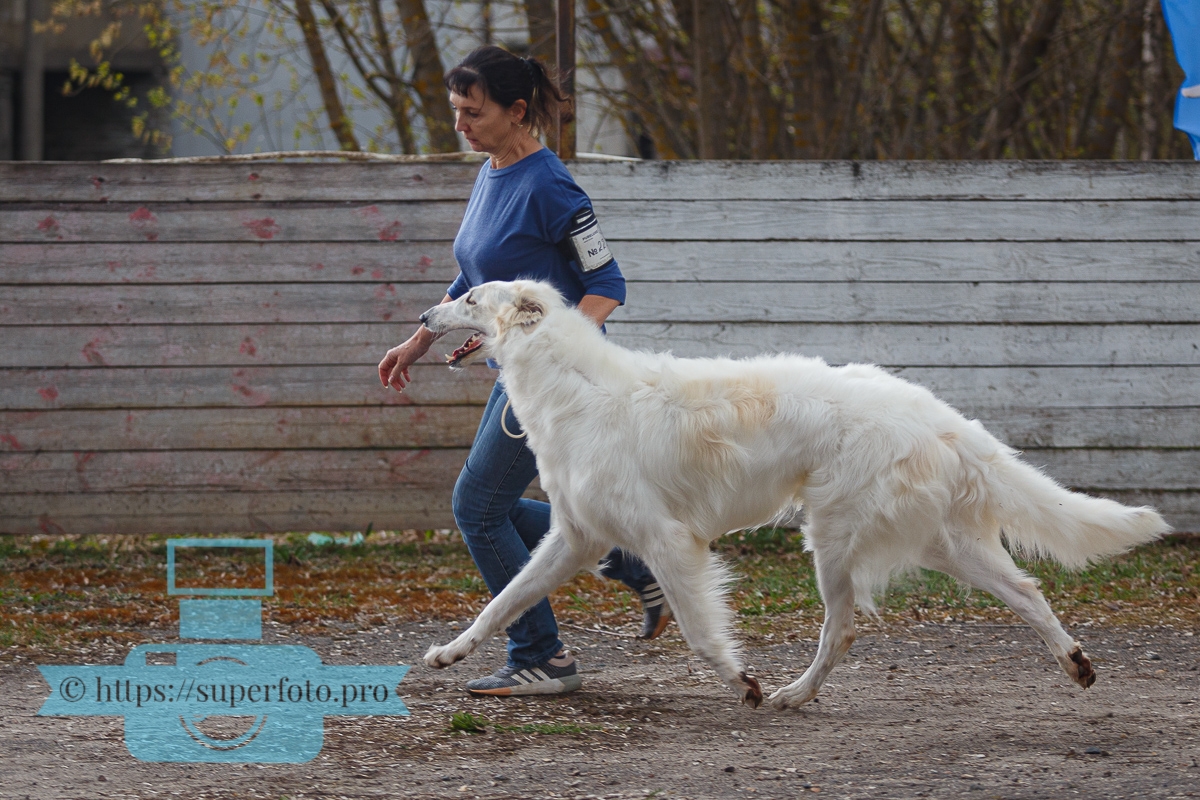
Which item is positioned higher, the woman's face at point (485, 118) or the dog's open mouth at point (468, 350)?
the woman's face at point (485, 118)

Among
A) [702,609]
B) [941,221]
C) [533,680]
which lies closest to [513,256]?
[702,609]

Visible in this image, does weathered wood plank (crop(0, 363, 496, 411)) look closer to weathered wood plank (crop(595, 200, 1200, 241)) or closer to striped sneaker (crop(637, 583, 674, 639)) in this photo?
weathered wood plank (crop(595, 200, 1200, 241))

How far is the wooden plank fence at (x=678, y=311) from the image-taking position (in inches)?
240

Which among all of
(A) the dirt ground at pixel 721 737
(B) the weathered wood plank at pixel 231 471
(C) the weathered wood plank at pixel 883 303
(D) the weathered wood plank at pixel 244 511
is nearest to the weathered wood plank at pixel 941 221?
(C) the weathered wood plank at pixel 883 303

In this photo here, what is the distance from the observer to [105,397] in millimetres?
6074

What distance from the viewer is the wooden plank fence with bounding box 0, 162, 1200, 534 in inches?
240

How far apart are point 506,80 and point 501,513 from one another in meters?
1.44

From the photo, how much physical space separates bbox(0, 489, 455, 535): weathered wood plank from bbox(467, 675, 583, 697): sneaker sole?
2412mm

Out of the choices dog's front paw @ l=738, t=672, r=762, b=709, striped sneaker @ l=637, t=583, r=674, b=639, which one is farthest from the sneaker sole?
dog's front paw @ l=738, t=672, r=762, b=709

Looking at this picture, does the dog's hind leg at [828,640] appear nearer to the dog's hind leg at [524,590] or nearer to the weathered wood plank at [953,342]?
the dog's hind leg at [524,590]

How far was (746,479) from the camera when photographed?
3520mm

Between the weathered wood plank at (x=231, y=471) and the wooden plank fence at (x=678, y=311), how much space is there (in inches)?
0.5
